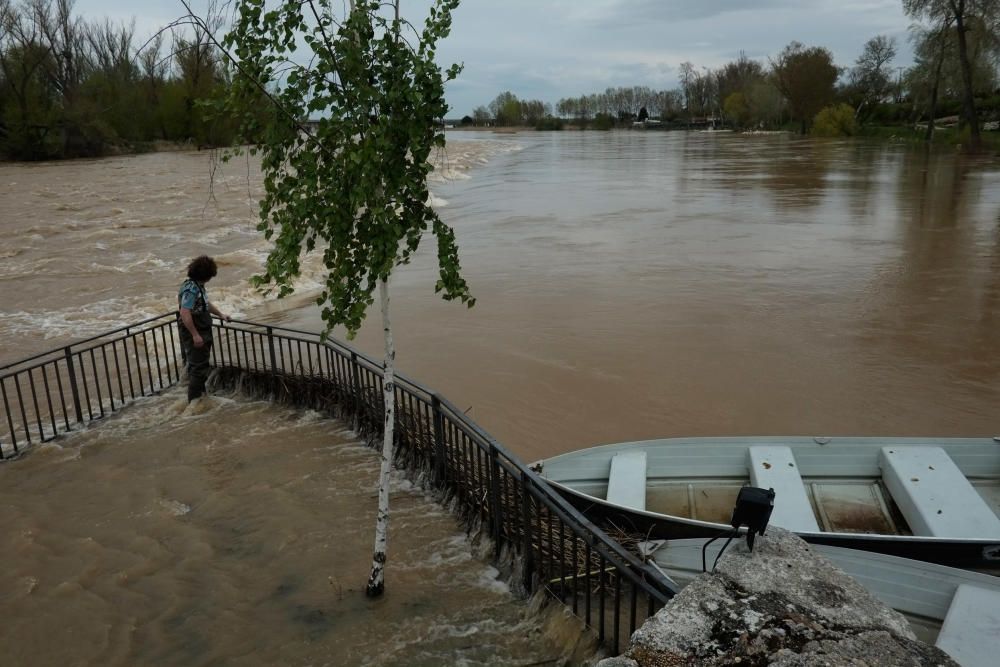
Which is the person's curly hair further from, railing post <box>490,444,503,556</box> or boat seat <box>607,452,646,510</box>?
boat seat <box>607,452,646,510</box>

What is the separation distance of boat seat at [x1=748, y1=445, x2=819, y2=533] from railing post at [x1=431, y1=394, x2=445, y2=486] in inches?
106

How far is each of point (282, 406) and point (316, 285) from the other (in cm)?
1018

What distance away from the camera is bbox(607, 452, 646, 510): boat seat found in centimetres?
663

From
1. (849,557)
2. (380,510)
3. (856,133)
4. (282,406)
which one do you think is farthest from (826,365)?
(856,133)

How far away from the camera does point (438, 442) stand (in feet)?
21.2

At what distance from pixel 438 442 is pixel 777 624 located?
4519mm

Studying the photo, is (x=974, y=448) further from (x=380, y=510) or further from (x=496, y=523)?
(x=380, y=510)

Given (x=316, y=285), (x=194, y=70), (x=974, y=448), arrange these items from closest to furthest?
1. (x=194, y=70)
2. (x=974, y=448)
3. (x=316, y=285)

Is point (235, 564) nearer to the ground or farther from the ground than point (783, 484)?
nearer to the ground

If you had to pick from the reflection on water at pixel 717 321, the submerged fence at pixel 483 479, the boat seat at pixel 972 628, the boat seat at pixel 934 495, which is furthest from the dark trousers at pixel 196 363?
the boat seat at pixel 972 628

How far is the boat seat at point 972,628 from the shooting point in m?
4.39

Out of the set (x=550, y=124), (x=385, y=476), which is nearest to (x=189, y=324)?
(x=385, y=476)

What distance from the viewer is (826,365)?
12.5 m

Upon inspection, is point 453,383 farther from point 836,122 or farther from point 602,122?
point 602,122
